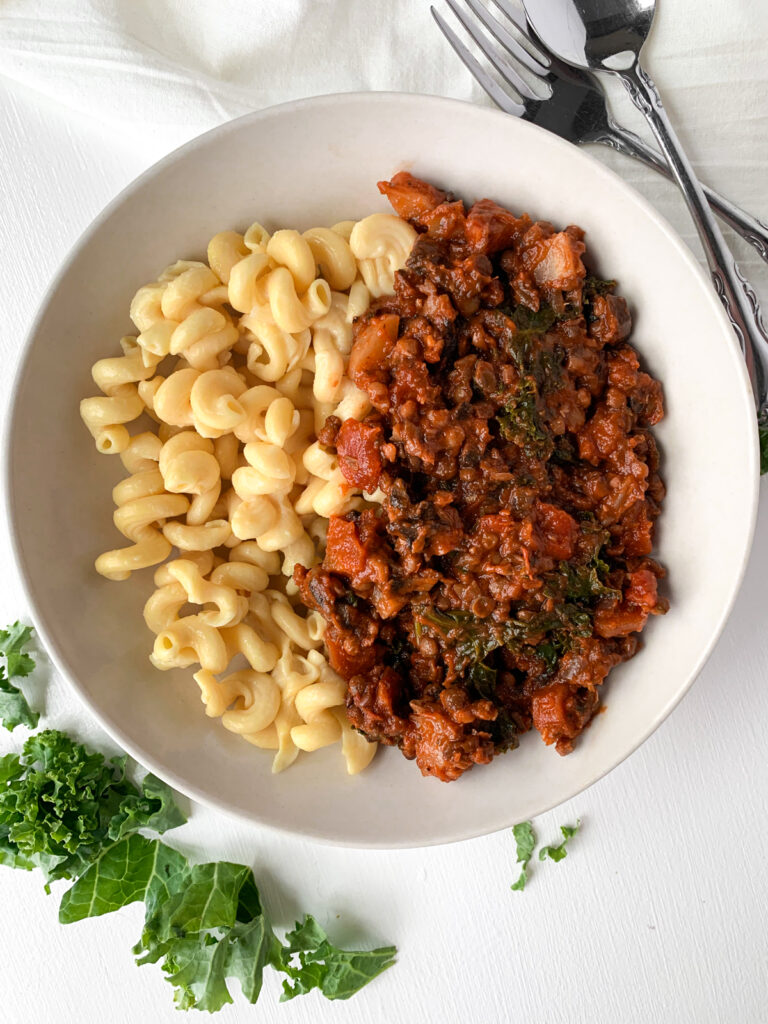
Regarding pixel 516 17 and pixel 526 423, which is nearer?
pixel 526 423

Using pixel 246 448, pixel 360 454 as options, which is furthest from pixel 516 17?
pixel 246 448

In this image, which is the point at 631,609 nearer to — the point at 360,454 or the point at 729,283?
the point at 360,454

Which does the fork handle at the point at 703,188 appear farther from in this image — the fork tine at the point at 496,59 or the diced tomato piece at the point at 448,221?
the diced tomato piece at the point at 448,221

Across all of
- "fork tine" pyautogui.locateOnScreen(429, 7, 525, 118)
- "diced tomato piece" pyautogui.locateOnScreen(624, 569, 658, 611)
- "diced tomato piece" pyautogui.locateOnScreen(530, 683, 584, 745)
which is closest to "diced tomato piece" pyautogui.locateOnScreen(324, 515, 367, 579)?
"diced tomato piece" pyautogui.locateOnScreen(530, 683, 584, 745)

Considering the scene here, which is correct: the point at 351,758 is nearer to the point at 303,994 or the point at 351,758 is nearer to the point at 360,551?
the point at 360,551

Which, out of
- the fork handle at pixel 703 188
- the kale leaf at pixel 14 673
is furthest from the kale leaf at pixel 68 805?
the fork handle at pixel 703 188

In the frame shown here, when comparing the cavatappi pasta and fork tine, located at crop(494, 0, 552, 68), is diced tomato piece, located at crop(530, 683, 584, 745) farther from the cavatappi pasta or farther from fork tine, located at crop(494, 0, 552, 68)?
fork tine, located at crop(494, 0, 552, 68)

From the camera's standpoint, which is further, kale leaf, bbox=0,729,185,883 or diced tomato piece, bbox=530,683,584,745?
kale leaf, bbox=0,729,185,883
